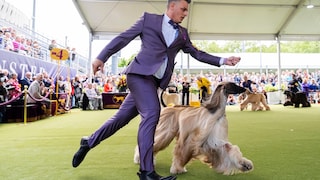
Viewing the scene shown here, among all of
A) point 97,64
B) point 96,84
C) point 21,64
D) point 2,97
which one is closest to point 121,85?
point 96,84

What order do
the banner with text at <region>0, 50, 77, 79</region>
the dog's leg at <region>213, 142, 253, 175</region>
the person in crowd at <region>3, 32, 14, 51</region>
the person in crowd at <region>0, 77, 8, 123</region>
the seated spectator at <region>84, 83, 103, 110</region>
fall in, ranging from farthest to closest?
1. the seated spectator at <region>84, 83, 103, 110</region>
2. the person in crowd at <region>3, 32, 14, 51</region>
3. the banner with text at <region>0, 50, 77, 79</region>
4. the person in crowd at <region>0, 77, 8, 123</region>
5. the dog's leg at <region>213, 142, 253, 175</region>

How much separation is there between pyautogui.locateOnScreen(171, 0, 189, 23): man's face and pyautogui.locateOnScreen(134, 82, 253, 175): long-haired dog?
2.37 ft

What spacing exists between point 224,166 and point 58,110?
9567 mm

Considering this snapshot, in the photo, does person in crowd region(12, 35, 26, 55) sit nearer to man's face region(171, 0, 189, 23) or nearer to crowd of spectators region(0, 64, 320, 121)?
crowd of spectators region(0, 64, 320, 121)

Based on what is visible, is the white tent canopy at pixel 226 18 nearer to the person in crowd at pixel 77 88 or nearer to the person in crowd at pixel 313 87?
the person in crowd at pixel 77 88

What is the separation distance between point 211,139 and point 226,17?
1289 cm

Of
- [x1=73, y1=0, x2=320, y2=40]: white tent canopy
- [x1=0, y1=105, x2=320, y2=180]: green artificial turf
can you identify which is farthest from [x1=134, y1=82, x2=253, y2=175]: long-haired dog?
[x1=73, y1=0, x2=320, y2=40]: white tent canopy

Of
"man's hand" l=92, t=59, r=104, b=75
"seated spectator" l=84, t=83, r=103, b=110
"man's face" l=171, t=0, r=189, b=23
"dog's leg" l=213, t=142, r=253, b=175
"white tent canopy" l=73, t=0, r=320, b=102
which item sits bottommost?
"dog's leg" l=213, t=142, r=253, b=175

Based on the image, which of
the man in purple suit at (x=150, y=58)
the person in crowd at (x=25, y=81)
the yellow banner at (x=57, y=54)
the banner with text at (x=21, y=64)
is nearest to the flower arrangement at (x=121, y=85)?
the banner with text at (x=21, y=64)

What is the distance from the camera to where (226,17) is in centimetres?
1424

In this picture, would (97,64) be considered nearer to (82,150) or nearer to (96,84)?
(82,150)

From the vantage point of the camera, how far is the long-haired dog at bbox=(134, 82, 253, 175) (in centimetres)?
237

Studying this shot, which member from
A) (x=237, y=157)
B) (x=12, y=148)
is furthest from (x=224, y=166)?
(x=12, y=148)

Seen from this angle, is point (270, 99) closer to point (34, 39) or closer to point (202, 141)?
point (34, 39)
